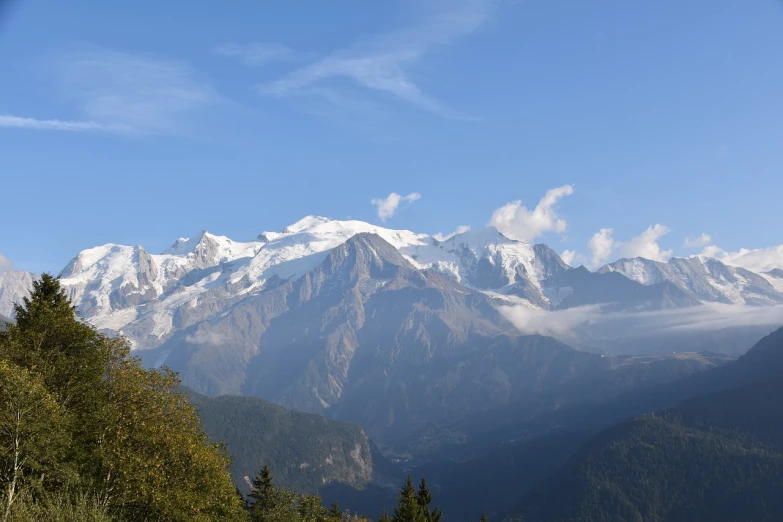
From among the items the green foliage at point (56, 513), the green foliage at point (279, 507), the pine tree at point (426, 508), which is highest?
the green foliage at point (56, 513)

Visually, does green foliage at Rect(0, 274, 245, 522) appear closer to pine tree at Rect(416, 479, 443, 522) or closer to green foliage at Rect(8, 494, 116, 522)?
green foliage at Rect(8, 494, 116, 522)

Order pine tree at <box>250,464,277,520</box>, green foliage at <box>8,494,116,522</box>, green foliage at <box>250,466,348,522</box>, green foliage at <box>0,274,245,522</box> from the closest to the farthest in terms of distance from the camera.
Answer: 1. green foliage at <box>8,494,116,522</box>
2. green foliage at <box>0,274,245,522</box>
3. green foliage at <box>250,466,348,522</box>
4. pine tree at <box>250,464,277,520</box>

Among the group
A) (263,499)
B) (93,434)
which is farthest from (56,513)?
(263,499)

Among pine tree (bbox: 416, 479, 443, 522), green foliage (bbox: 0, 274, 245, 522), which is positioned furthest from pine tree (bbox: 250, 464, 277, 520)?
green foliage (bbox: 0, 274, 245, 522)

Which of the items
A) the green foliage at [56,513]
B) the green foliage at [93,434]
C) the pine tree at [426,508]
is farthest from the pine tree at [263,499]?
the green foliage at [56,513]

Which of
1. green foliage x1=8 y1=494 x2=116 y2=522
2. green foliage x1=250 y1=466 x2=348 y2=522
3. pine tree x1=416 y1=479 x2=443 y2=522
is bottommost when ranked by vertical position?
pine tree x1=416 y1=479 x2=443 y2=522

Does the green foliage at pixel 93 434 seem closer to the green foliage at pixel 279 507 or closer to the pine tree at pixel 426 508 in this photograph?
the green foliage at pixel 279 507

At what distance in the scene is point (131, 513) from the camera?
48281 mm

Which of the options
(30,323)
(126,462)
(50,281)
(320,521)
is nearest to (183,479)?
(126,462)

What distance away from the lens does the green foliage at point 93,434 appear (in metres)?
42.8

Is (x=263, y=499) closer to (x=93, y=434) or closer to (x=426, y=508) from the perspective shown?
(x=426, y=508)

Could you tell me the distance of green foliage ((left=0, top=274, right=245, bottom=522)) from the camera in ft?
140

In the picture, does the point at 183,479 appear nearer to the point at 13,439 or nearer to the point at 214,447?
the point at 214,447

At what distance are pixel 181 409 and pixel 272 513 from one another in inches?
1568
